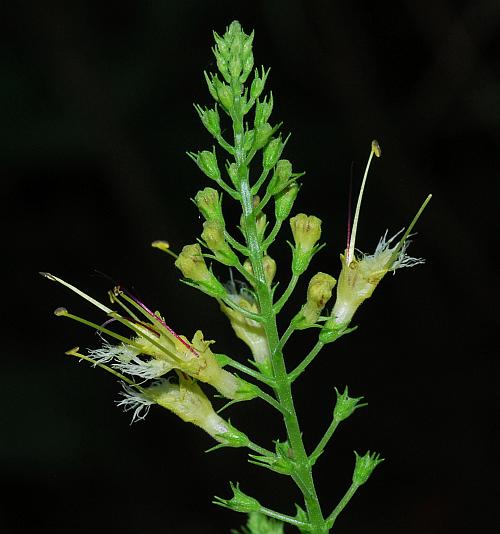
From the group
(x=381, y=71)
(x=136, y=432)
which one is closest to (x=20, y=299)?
(x=136, y=432)

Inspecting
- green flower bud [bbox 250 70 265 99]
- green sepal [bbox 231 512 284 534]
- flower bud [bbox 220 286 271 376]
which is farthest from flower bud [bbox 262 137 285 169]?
green sepal [bbox 231 512 284 534]

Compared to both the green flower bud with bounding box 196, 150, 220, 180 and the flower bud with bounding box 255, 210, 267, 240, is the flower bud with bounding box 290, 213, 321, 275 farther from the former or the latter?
the green flower bud with bounding box 196, 150, 220, 180

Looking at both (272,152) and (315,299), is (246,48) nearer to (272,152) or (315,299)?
(272,152)

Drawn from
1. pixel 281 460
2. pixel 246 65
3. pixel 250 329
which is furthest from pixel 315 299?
pixel 246 65

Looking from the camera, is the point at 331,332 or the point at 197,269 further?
the point at 331,332

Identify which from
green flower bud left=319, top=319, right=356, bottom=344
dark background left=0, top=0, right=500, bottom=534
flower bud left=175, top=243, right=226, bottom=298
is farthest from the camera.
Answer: dark background left=0, top=0, right=500, bottom=534

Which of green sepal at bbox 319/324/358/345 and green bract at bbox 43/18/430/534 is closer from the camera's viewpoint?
Answer: green bract at bbox 43/18/430/534
